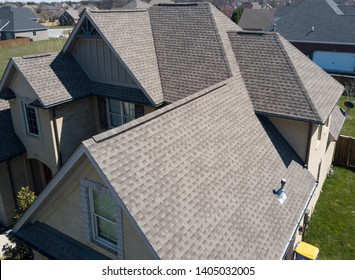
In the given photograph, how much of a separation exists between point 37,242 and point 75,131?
767cm

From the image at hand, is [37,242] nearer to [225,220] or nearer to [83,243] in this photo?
[83,243]

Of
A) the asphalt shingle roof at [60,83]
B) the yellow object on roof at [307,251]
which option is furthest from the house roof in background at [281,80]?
the asphalt shingle roof at [60,83]

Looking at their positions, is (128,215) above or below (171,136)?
below

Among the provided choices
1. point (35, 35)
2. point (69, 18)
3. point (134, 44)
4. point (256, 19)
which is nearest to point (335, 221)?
point (134, 44)

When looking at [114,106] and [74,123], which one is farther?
[114,106]

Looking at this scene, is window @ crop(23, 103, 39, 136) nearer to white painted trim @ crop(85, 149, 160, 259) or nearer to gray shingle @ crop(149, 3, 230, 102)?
gray shingle @ crop(149, 3, 230, 102)

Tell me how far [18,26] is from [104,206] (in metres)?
71.7

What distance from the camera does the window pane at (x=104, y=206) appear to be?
8445 mm

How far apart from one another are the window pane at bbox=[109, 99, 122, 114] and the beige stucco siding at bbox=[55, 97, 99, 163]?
2.89ft

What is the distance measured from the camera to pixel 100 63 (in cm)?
1655

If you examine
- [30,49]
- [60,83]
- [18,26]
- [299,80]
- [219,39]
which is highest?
[219,39]

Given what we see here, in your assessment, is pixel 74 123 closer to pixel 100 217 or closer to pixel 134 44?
pixel 134 44

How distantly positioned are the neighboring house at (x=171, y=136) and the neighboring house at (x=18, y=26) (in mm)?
59346
